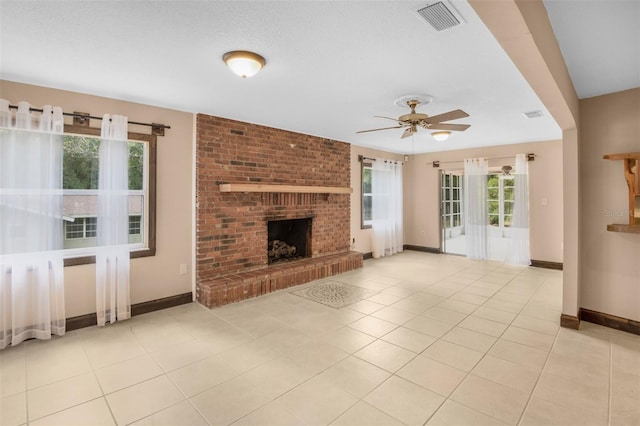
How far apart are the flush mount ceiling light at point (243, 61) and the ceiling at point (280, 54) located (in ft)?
0.21

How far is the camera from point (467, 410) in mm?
1990

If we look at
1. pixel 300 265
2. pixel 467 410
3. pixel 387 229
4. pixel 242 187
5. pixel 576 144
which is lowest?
pixel 467 410

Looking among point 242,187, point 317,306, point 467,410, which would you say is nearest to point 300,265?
point 317,306

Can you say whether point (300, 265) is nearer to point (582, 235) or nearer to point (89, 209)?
point (89, 209)

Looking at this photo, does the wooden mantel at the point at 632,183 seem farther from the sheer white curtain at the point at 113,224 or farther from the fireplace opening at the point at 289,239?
the sheer white curtain at the point at 113,224

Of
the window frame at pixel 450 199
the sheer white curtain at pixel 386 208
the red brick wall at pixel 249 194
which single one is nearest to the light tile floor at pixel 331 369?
the red brick wall at pixel 249 194

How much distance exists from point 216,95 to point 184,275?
2.27 m

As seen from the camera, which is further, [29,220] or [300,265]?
[300,265]

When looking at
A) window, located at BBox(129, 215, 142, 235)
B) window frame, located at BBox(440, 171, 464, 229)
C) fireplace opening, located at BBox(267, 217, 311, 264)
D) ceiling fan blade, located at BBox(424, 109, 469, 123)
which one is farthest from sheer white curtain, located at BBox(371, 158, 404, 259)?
window, located at BBox(129, 215, 142, 235)

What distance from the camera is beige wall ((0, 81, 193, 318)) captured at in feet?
10.8

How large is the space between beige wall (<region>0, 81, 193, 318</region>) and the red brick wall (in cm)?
16

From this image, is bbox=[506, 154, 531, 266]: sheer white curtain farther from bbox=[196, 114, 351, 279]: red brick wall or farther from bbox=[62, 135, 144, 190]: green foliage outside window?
bbox=[62, 135, 144, 190]: green foliage outside window

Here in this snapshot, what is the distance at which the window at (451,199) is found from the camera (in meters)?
7.45

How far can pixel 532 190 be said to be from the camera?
6023 millimetres
